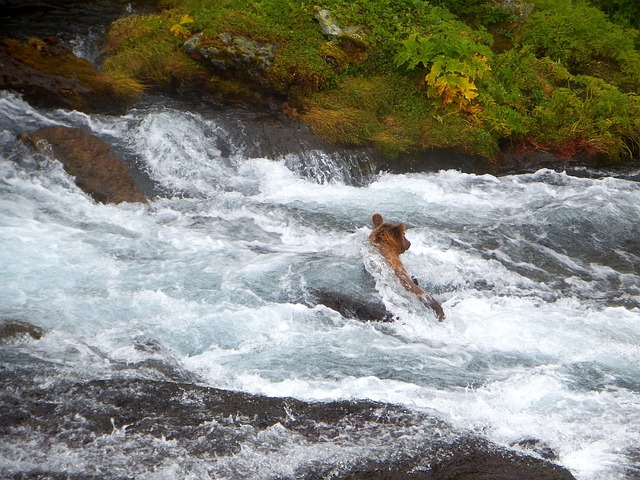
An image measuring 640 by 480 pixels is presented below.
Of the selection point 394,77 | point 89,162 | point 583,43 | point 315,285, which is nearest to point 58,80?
point 89,162

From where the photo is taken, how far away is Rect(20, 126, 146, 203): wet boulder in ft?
30.8

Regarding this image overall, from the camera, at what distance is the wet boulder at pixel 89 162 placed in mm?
9375

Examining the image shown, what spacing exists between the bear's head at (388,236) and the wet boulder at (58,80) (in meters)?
5.08

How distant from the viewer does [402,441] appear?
5.35m

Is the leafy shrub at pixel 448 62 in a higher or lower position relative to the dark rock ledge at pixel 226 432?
higher

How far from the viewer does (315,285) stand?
761cm

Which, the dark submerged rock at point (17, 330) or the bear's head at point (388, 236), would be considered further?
the bear's head at point (388, 236)

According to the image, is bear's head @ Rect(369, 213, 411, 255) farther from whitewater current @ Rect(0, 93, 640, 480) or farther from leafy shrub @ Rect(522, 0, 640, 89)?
leafy shrub @ Rect(522, 0, 640, 89)

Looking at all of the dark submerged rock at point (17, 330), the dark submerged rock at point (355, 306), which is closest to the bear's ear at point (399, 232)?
the dark submerged rock at point (355, 306)

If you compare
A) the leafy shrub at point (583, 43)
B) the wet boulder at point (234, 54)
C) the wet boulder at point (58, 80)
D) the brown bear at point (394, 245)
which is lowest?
the brown bear at point (394, 245)

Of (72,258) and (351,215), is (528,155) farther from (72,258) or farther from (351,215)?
(72,258)

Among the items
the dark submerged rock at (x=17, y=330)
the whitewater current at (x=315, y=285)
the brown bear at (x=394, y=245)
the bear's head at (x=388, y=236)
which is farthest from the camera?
the bear's head at (x=388, y=236)

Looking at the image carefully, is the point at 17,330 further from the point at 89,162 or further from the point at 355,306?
the point at 89,162

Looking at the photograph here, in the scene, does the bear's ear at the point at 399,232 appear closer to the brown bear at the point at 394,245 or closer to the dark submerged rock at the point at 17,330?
the brown bear at the point at 394,245
